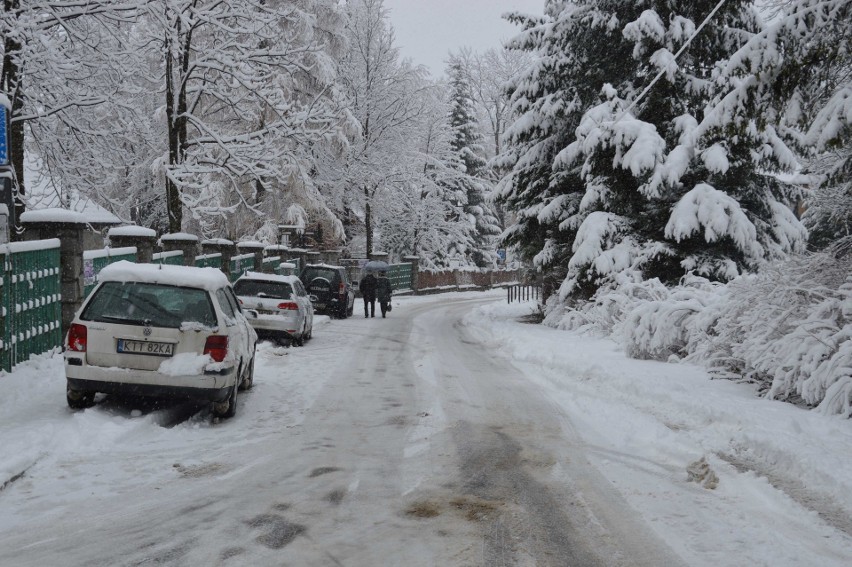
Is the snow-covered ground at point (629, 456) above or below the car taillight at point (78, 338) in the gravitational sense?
below

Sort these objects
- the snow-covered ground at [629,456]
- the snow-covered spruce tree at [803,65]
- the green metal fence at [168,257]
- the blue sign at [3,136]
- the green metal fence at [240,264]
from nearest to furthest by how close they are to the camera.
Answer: the snow-covered ground at [629,456], the snow-covered spruce tree at [803,65], the blue sign at [3,136], the green metal fence at [168,257], the green metal fence at [240,264]

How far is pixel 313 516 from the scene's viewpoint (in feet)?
15.9

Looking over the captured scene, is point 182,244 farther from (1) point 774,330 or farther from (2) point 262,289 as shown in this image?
(1) point 774,330

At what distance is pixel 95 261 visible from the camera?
12914mm

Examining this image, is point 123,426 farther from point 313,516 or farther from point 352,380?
point 352,380

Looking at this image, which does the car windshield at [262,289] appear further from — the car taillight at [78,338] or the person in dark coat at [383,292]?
the person in dark coat at [383,292]

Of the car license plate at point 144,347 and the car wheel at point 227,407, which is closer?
the car license plate at point 144,347

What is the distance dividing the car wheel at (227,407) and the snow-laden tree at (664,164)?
1058 cm

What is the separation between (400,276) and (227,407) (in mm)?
35614

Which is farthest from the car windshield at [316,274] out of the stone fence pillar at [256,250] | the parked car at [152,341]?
the parked car at [152,341]

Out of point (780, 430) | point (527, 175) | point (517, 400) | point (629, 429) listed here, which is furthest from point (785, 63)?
point (527, 175)

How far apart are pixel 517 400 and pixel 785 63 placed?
17.1 ft

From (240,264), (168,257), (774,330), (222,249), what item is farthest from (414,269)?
(774,330)

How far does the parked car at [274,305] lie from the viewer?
15750 mm
